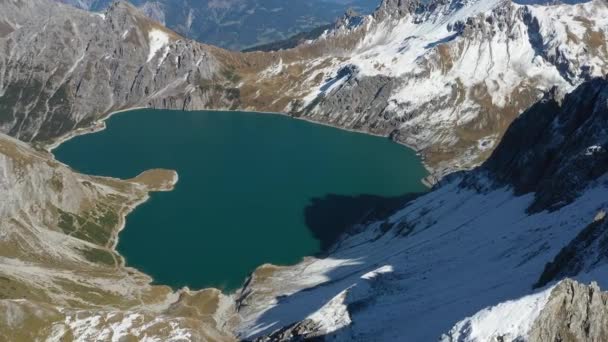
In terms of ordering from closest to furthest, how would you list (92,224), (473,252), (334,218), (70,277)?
(473,252), (70,277), (92,224), (334,218)

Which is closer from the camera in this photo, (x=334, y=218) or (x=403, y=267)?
(x=403, y=267)

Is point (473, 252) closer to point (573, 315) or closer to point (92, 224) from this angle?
point (573, 315)

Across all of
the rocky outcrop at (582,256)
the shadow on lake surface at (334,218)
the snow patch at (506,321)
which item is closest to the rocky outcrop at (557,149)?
the rocky outcrop at (582,256)

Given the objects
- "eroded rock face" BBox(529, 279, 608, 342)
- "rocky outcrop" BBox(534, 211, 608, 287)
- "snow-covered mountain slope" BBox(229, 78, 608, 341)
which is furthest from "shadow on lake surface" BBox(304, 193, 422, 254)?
"eroded rock face" BBox(529, 279, 608, 342)

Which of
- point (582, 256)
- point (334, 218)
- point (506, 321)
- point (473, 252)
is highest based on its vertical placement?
point (334, 218)

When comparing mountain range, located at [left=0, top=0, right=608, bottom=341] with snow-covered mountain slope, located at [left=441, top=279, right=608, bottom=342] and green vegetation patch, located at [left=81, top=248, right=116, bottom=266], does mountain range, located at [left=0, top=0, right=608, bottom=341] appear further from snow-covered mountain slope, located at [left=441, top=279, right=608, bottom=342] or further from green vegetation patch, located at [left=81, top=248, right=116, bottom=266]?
green vegetation patch, located at [left=81, top=248, right=116, bottom=266]

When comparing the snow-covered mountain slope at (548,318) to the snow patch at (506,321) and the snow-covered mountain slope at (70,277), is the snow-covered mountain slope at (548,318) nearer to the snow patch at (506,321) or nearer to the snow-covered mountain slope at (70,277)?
the snow patch at (506,321)

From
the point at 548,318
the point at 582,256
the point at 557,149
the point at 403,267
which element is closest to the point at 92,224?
the point at 403,267

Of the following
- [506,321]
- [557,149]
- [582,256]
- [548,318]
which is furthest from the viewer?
[557,149]
